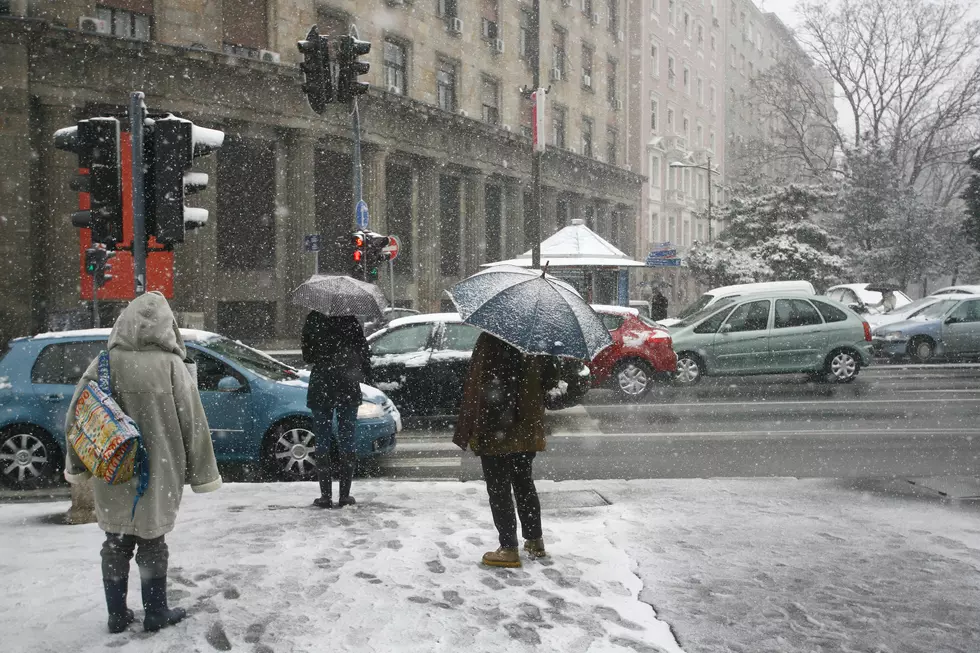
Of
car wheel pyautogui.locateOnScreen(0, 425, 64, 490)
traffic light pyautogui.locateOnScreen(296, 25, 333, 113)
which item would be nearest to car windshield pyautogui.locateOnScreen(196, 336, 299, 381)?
car wheel pyautogui.locateOnScreen(0, 425, 64, 490)

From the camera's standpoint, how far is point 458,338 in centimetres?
1216

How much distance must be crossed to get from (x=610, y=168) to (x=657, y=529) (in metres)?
37.9

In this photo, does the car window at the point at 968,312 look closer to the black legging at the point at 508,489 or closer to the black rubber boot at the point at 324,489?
the black rubber boot at the point at 324,489

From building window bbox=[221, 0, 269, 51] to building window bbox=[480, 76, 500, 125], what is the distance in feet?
36.2

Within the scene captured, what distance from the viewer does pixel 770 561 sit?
5.71 meters

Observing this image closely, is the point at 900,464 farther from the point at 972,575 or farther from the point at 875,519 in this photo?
the point at 972,575

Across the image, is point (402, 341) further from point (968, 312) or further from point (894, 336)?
point (968, 312)

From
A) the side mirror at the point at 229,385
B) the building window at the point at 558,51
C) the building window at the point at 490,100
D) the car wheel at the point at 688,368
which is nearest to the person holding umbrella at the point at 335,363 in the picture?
the side mirror at the point at 229,385

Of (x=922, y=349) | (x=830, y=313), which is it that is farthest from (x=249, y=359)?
(x=922, y=349)

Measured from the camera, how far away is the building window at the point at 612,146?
44219mm

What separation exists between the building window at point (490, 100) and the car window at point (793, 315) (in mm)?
19761

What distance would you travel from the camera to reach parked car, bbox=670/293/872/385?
16.3 m

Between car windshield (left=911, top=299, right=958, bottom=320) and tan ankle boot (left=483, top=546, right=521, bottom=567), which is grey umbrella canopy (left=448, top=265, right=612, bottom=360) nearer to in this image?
tan ankle boot (left=483, top=546, right=521, bottom=567)

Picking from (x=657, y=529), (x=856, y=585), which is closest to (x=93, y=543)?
(x=657, y=529)
